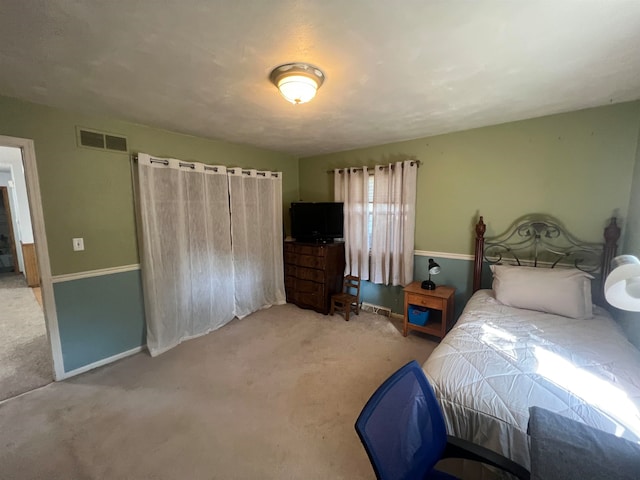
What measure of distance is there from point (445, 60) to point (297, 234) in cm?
274

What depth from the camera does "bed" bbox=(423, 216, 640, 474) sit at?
3.72 ft

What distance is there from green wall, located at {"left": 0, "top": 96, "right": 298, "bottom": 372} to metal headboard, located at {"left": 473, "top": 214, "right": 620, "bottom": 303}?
353 cm

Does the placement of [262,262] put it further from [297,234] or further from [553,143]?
[553,143]

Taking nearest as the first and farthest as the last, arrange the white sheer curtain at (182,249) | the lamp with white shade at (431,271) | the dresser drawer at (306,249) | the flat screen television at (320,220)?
the white sheer curtain at (182,249) → the lamp with white shade at (431,271) → the dresser drawer at (306,249) → the flat screen television at (320,220)

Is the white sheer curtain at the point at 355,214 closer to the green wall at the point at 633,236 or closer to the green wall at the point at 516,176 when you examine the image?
the green wall at the point at 516,176

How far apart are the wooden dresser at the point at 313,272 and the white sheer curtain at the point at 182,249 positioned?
3.00 ft

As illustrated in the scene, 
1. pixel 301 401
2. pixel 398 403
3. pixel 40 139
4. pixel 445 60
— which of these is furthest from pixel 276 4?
pixel 301 401

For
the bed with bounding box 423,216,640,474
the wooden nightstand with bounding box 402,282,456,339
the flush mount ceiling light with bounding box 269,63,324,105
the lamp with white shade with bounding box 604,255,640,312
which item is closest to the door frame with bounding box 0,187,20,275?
the flush mount ceiling light with bounding box 269,63,324,105

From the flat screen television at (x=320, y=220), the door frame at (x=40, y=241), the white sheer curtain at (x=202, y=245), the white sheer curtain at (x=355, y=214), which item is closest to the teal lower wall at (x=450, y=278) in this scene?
the white sheer curtain at (x=355, y=214)

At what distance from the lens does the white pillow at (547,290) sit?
1970 millimetres

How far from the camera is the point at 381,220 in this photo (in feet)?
11.1

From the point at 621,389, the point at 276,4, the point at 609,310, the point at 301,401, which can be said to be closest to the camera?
the point at 276,4

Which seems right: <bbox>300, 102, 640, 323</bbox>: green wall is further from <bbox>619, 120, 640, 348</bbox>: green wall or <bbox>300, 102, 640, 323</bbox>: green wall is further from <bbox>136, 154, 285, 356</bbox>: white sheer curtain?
→ <bbox>136, 154, 285, 356</bbox>: white sheer curtain

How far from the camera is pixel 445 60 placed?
1.45 meters
